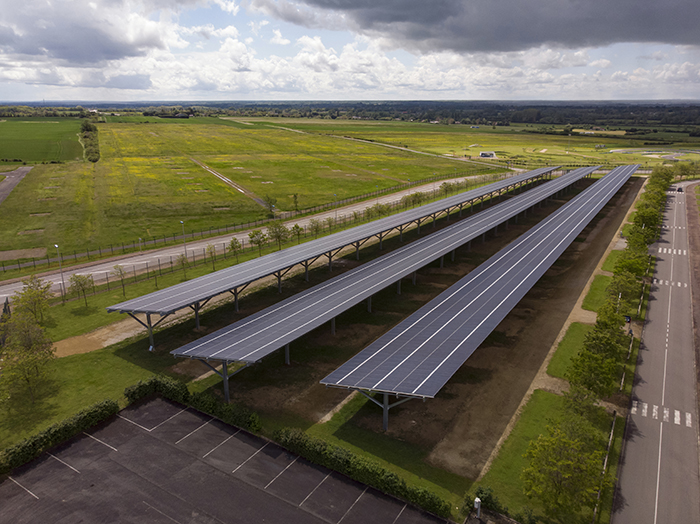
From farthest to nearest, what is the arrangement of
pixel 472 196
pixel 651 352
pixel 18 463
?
pixel 472 196 → pixel 651 352 → pixel 18 463

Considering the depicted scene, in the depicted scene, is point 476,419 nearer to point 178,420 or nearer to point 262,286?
point 178,420

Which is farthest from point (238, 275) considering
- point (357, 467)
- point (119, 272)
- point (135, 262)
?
point (357, 467)

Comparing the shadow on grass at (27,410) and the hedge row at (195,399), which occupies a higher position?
the hedge row at (195,399)

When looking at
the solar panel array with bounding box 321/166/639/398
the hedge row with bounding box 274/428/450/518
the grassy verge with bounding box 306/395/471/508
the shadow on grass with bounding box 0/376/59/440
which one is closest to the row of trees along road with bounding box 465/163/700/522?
the grassy verge with bounding box 306/395/471/508

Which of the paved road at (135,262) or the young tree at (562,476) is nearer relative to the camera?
the young tree at (562,476)

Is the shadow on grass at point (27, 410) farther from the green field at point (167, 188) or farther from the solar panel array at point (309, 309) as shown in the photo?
the green field at point (167, 188)

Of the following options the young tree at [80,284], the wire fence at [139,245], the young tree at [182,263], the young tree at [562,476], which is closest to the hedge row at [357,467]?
the young tree at [562,476]

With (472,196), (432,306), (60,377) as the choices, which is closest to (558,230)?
(472,196)

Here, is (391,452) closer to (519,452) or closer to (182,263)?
(519,452)
